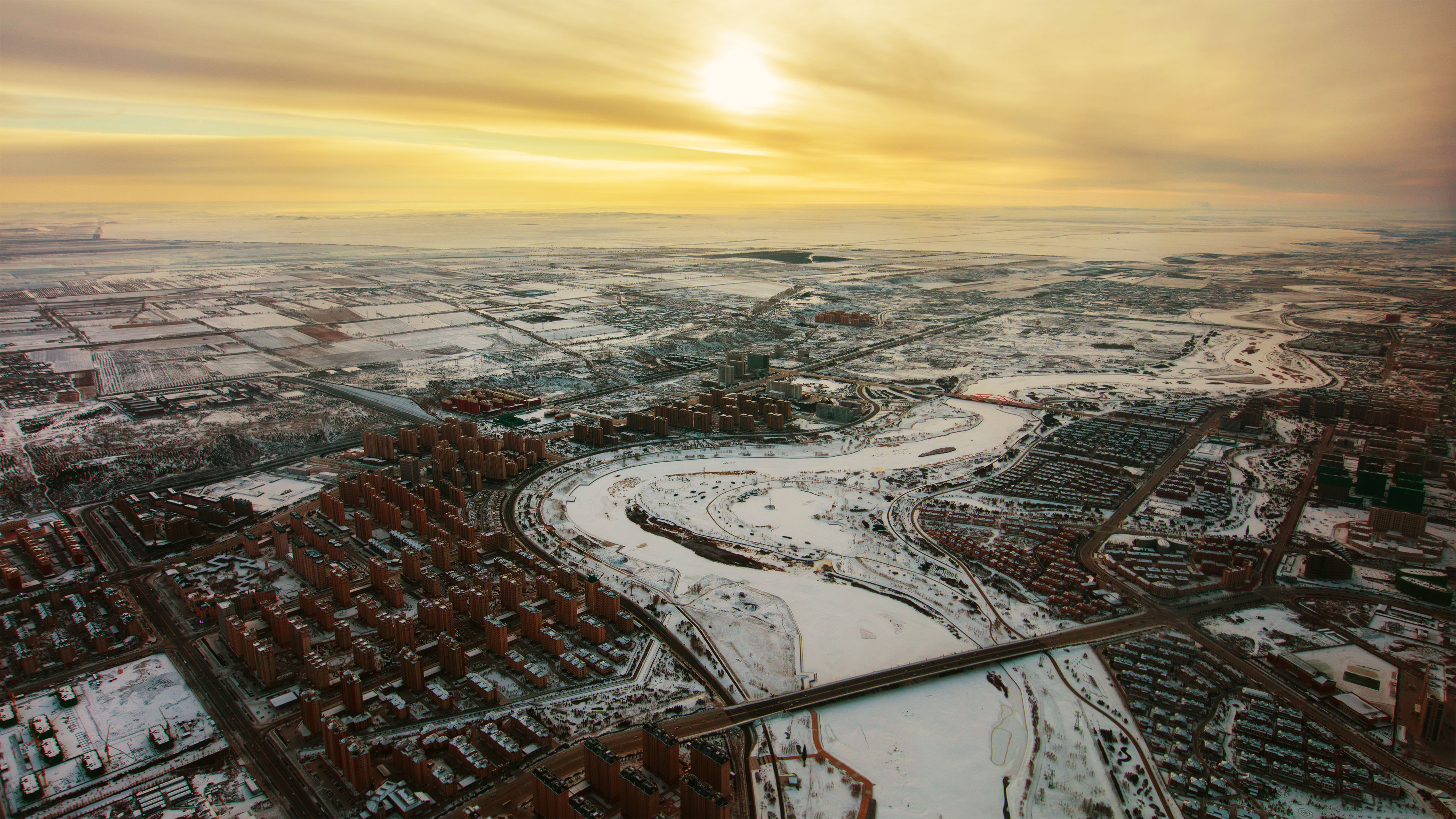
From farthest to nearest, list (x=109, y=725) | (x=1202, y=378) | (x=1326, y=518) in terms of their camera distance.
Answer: (x=1202, y=378), (x=1326, y=518), (x=109, y=725)

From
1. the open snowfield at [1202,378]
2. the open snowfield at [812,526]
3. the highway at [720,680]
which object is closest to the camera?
the highway at [720,680]

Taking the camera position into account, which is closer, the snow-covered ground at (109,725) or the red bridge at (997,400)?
the snow-covered ground at (109,725)

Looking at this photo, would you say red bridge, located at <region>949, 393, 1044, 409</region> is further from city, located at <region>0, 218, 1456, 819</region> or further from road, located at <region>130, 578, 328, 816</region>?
road, located at <region>130, 578, 328, 816</region>

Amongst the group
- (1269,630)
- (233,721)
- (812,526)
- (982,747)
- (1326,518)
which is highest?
(1326,518)

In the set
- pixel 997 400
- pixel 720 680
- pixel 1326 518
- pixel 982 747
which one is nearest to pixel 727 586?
pixel 720 680

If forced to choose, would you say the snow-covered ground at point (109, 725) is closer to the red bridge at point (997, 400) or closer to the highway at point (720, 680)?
the highway at point (720, 680)

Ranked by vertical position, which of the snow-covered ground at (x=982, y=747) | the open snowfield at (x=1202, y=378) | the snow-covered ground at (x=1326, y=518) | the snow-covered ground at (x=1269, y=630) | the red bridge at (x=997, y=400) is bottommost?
the snow-covered ground at (x=982, y=747)

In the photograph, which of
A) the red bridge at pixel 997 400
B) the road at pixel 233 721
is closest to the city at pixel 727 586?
the road at pixel 233 721

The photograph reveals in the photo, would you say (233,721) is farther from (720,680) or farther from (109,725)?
(720,680)

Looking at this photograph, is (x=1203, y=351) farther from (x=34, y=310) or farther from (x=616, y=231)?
(x=616, y=231)
